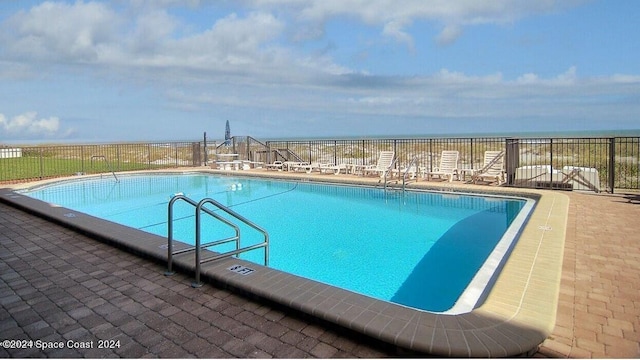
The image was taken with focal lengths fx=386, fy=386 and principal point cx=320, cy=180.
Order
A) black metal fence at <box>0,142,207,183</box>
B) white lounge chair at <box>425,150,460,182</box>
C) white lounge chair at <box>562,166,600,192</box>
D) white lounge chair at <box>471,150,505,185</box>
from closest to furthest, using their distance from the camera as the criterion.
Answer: white lounge chair at <box>562,166,600,192</box> < white lounge chair at <box>471,150,505,185</box> < white lounge chair at <box>425,150,460,182</box> < black metal fence at <box>0,142,207,183</box>

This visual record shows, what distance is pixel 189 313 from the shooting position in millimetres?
2943

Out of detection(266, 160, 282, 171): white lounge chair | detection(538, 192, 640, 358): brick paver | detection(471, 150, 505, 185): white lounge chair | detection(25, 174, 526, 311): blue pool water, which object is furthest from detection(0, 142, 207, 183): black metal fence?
detection(538, 192, 640, 358): brick paver

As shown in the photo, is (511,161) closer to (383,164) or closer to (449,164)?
(449,164)

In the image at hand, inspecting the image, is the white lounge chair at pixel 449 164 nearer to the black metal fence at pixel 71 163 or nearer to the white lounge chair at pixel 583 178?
the white lounge chair at pixel 583 178

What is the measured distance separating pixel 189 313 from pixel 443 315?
1.89m

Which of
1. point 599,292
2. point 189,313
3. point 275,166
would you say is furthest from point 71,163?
point 599,292

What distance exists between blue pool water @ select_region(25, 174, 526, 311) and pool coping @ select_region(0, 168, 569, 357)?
886 mm

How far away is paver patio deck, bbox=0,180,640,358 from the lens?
241cm

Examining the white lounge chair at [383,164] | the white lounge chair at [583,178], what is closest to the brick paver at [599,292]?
the white lounge chair at [583,178]

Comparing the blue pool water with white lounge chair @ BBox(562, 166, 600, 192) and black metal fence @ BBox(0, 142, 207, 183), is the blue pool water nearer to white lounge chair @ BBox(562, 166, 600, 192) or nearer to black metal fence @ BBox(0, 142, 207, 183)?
white lounge chair @ BBox(562, 166, 600, 192)

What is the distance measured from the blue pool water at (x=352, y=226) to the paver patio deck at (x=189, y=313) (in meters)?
1.40

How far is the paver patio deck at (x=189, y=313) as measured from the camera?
94.9 inches

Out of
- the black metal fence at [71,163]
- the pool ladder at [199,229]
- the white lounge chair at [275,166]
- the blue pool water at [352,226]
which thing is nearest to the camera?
the pool ladder at [199,229]

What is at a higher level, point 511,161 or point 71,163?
point 71,163
